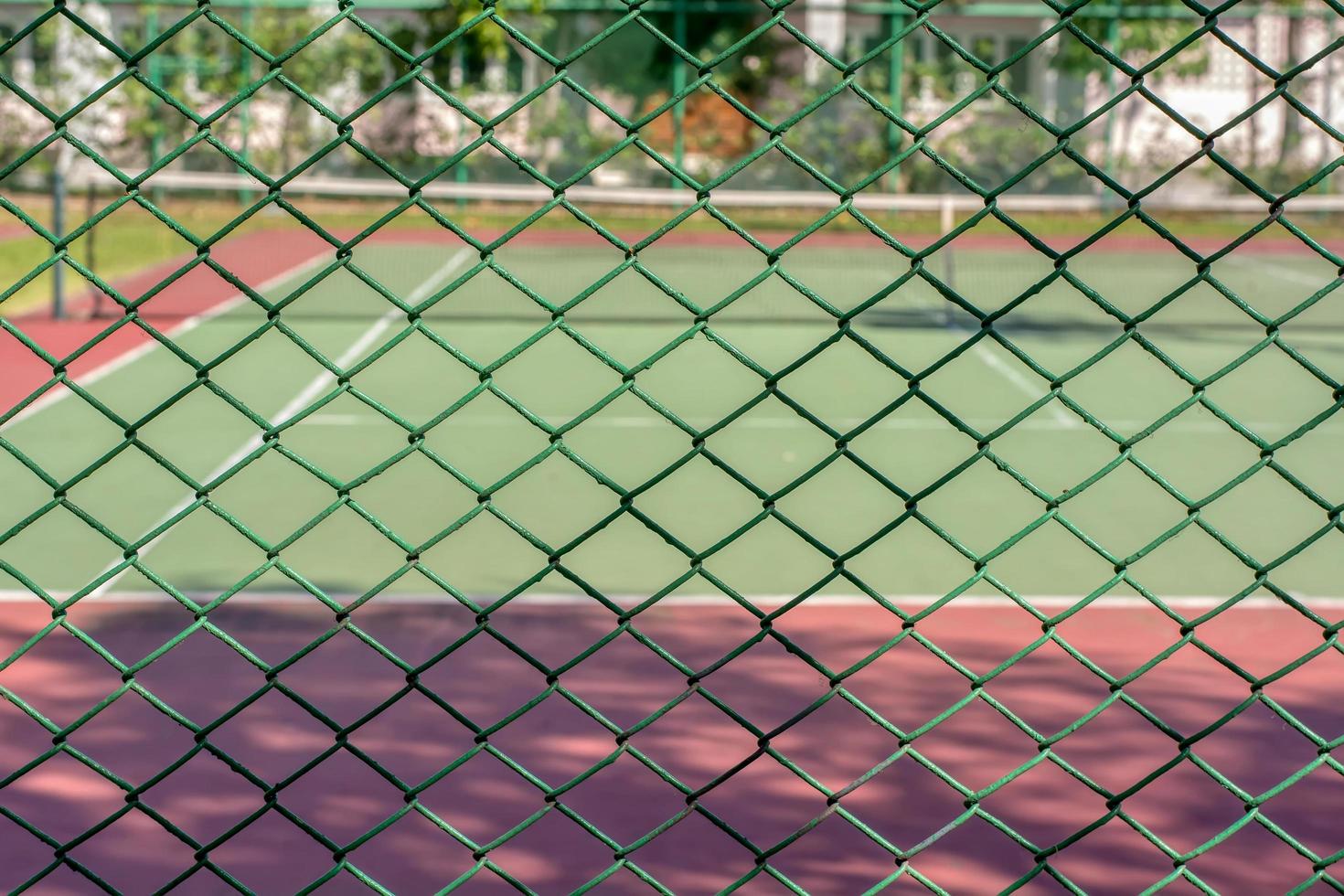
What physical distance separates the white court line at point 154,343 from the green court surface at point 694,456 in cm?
12

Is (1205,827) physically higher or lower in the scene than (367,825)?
higher

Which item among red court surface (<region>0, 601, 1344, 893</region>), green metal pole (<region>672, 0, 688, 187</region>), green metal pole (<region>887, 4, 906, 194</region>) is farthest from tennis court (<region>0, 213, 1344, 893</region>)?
green metal pole (<region>887, 4, 906, 194</region>)

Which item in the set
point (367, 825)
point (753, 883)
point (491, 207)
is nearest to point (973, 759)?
point (753, 883)

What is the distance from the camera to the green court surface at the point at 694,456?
6.32m

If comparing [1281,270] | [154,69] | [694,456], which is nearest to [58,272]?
[154,69]

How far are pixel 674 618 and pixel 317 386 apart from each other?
550cm

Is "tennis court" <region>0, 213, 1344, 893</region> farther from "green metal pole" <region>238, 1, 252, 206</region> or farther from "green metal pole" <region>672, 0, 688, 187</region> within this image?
"green metal pole" <region>238, 1, 252, 206</region>

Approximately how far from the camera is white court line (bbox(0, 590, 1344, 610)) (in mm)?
6133


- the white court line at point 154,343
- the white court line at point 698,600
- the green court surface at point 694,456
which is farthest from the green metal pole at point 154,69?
the white court line at point 698,600

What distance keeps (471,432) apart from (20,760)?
5.00 m

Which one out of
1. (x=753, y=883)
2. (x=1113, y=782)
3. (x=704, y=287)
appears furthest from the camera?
(x=704, y=287)

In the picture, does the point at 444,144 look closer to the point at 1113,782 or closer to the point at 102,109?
the point at 102,109

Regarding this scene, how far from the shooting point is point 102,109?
2253cm

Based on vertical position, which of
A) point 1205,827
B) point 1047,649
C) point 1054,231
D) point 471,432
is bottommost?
point 1205,827
